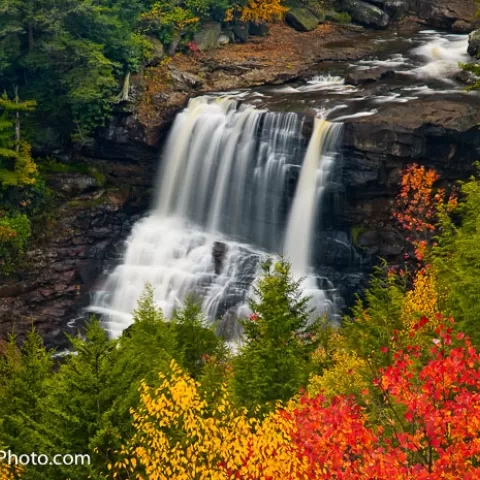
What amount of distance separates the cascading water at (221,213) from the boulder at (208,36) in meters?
8.97

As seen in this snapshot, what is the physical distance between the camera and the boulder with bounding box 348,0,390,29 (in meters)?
51.8

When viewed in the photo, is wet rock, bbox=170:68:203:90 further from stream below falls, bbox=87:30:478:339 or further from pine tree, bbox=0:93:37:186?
pine tree, bbox=0:93:37:186

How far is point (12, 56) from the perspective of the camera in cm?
3512

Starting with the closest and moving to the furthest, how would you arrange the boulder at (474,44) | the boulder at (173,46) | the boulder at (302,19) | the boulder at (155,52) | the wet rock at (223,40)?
1. the boulder at (474,44)
2. the boulder at (155,52)
3. the boulder at (173,46)
4. the wet rock at (223,40)
5. the boulder at (302,19)

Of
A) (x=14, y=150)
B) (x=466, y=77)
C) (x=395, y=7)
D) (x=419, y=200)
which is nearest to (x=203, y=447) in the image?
(x=419, y=200)

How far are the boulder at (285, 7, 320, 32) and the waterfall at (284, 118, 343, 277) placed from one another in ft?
67.0

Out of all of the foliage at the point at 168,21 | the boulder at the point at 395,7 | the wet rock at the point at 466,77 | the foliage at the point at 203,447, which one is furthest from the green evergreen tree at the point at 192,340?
the boulder at the point at 395,7

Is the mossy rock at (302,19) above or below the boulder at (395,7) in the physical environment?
below

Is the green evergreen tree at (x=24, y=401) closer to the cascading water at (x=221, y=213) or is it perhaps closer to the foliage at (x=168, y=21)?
the cascading water at (x=221, y=213)

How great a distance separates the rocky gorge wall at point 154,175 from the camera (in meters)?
31.0

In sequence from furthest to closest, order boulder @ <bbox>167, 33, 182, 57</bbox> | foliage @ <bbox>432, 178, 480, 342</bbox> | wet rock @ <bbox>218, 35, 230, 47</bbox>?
wet rock @ <bbox>218, 35, 230, 47</bbox>
boulder @ <bbox>167, 33, 182, 57</bbox>
foliage @ <bbox>432, 178, 480, 342</bbox>

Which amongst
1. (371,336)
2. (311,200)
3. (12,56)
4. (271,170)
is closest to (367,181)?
(311,200)

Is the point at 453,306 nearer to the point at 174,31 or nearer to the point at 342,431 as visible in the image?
the point at 342,431

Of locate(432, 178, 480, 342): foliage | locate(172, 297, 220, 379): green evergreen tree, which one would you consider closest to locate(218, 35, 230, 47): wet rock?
locate(432, 178, 480, 342): foliage
